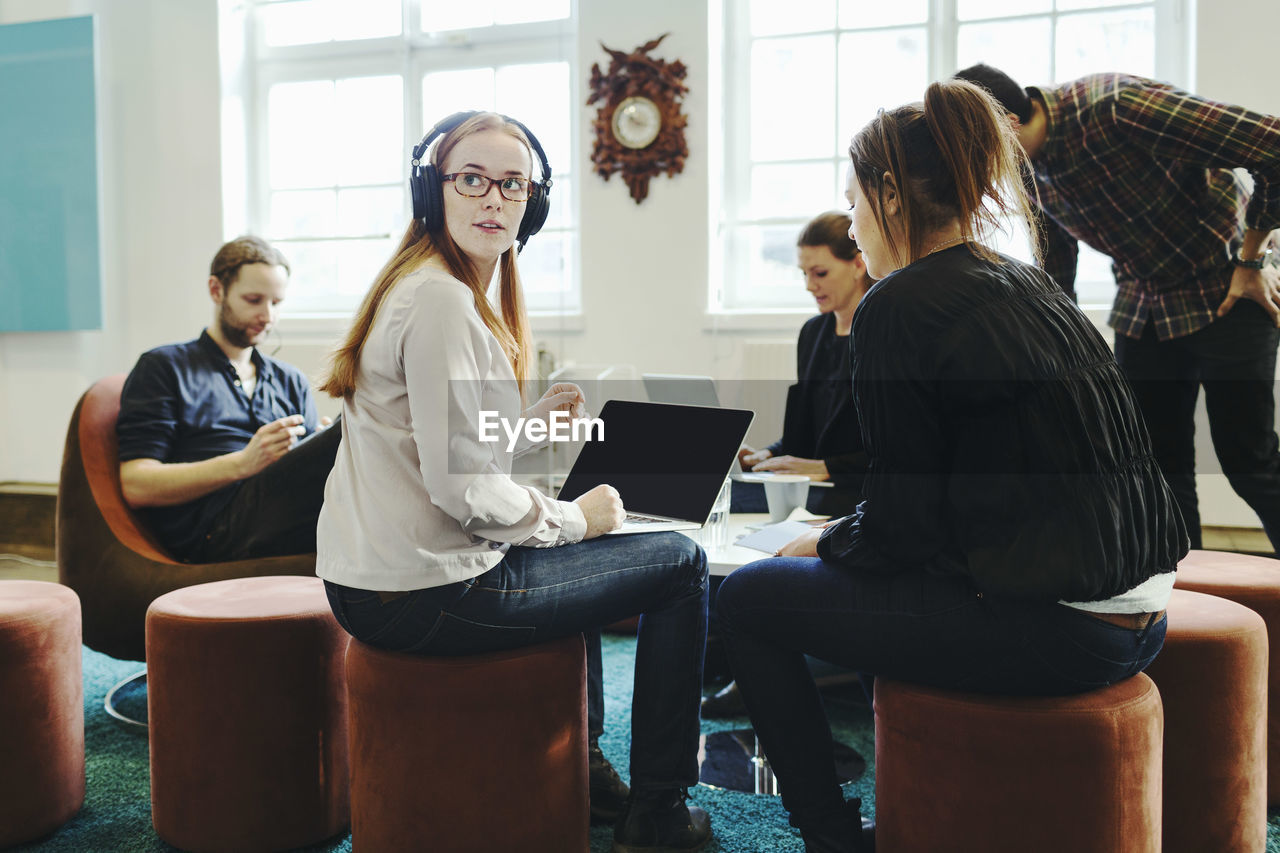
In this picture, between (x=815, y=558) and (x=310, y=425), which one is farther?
(x=310, y=425)

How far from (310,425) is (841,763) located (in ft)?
5.44

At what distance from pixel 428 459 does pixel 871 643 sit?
62 cm

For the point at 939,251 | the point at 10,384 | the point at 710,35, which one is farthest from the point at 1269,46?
the point at 10,384

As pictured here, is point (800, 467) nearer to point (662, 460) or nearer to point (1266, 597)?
point (662, 460)

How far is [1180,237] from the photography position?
2.29 m

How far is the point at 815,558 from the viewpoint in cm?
139

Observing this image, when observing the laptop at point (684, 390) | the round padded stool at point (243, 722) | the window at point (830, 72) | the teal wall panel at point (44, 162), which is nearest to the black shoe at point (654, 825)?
the round padded stool at point (243, 722)

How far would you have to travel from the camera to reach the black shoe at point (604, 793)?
5.77 ft

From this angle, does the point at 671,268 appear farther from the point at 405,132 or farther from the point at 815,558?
the point at 815,558

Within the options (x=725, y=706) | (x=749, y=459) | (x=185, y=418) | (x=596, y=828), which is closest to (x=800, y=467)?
(x=749, y=459)

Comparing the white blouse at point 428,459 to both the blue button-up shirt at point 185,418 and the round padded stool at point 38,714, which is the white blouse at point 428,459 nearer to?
the round padded stool at point 38,714

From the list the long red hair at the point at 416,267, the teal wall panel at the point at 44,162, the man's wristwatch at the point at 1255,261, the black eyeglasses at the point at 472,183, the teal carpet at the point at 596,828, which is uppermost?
the teal wall panel at the point at 44,162

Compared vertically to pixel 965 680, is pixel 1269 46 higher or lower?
higher

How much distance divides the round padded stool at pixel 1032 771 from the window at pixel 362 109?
328cm
